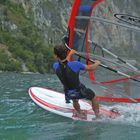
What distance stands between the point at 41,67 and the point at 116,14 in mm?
40755

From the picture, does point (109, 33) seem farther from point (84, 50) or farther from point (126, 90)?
point (126, 90)

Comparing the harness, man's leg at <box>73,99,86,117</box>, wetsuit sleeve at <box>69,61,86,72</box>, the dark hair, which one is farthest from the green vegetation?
the dark hair

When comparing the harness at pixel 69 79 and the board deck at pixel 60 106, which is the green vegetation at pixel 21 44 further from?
the harness at pixel 69 79

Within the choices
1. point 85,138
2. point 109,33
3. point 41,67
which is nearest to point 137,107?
point 109,33

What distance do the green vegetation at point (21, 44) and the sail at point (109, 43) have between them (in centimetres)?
3288

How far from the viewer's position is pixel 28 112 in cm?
1034

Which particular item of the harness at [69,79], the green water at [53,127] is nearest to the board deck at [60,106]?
the green water at [53,127]

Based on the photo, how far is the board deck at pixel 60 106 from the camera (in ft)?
33.5

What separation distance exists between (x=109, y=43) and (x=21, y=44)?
44194mm

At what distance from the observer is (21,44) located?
5541cm

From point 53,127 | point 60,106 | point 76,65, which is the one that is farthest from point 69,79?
point 60,106

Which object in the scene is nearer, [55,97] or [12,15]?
[55,97]

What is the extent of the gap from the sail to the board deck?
2.03ft

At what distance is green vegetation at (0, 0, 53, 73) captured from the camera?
48.1 m
